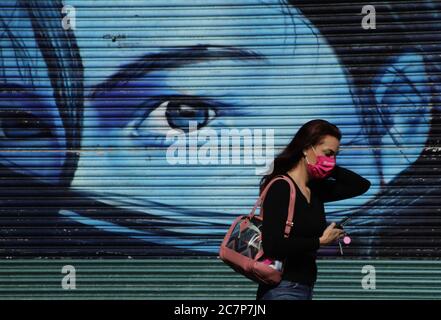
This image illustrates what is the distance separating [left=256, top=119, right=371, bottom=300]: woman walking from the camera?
4.89 metres

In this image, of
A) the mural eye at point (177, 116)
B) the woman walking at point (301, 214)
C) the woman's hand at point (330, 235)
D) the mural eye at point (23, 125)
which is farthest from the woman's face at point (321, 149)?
the mural eye at point (23, 125)

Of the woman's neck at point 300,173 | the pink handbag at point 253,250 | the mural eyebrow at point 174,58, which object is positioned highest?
the mural eyebrow at point 174,58

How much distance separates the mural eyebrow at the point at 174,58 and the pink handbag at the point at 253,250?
9.45 ft

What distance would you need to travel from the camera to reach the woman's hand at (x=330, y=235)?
4992mm

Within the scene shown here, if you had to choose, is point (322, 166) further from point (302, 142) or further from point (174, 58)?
point (174, 58)

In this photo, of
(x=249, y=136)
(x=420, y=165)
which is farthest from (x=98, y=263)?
(x=420, y=165)

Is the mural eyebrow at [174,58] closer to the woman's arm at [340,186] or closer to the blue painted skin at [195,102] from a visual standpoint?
the blue painted skin at [195,102]

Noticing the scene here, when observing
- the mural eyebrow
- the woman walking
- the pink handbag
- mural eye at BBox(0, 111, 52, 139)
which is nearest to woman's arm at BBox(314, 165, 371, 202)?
the woman walking

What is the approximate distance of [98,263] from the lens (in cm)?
796

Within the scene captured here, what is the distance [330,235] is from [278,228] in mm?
324

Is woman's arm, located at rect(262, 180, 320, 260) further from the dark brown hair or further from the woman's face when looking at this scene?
the woman's face

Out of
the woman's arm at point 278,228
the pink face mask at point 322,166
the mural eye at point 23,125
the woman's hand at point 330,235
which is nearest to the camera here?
the woman's arm at point 278,228

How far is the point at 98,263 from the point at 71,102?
4.54 ft

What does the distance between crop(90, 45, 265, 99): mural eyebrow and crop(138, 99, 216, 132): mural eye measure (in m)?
0.32
